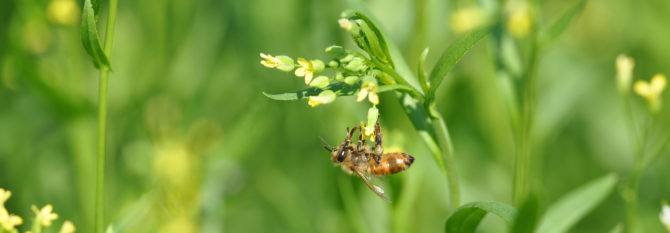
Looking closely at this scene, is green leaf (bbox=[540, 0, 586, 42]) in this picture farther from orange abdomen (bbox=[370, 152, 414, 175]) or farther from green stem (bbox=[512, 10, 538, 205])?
orange abdomen (bbox=[370, 152, 414, 175])

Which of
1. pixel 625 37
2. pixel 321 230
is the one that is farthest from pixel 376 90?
pixel 625 37

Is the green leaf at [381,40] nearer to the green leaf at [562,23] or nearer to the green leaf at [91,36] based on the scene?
the green leaf at [91,36]

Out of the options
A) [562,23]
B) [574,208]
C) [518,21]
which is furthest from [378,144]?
[518,21]

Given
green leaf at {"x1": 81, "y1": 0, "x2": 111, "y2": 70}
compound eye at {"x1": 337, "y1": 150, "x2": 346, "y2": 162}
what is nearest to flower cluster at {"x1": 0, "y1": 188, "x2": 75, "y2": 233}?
green leaf at {"x1": 81, "y1": 0, "x2": 111, "y2": 70}

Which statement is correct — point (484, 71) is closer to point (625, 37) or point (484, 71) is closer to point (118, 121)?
point (625, 37)

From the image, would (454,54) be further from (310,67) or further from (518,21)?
(518,21)
